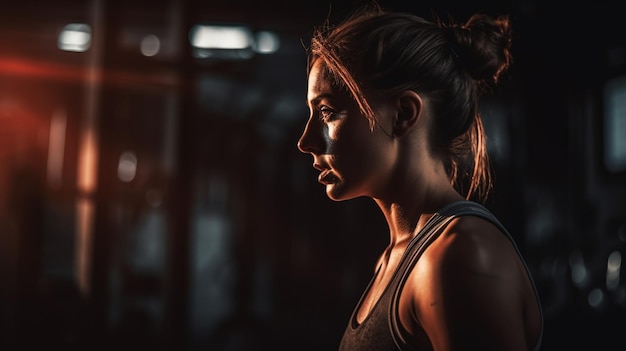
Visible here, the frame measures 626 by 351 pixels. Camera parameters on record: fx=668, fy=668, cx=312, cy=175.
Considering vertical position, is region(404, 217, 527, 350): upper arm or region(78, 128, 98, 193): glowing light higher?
region(78, 128, 98, 193): glowing light

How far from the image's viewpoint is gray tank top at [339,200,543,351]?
0.60 m

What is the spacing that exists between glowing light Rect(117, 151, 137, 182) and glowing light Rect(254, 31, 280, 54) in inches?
33.7

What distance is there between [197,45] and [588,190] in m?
2.00

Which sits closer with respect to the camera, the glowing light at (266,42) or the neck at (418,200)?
the neck at (418,200)

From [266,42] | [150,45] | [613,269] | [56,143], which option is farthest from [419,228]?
[56,143]

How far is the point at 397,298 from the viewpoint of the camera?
1.97ft

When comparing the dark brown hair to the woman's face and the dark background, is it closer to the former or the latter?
the woman's face

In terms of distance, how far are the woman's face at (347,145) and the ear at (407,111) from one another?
0.03ft

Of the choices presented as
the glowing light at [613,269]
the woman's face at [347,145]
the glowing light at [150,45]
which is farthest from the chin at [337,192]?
the glowing light at [613,269]

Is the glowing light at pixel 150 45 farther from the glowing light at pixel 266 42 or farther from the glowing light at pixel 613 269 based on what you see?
the glowing light at pixel 613 269

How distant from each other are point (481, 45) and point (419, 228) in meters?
0.21

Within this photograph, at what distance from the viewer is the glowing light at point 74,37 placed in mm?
2836

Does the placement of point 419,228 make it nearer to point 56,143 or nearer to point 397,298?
point 397,298

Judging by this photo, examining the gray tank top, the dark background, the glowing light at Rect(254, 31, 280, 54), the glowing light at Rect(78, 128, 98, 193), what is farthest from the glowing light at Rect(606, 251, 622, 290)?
the gray tank top
